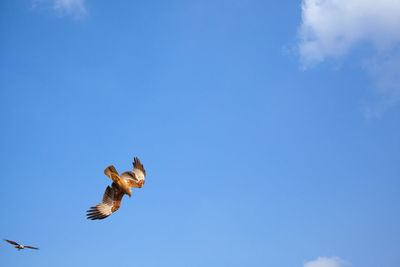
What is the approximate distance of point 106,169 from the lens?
52.6 feet

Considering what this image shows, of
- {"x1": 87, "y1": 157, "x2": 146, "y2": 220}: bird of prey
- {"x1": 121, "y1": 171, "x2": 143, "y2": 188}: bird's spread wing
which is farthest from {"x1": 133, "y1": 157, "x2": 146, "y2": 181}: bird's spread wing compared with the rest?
{"x1": 87, "y1": 157, "x2": 146, "y2": 220}: bird of prey

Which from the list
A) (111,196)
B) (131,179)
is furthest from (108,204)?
(131,179)

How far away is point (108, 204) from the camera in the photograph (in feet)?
53.5

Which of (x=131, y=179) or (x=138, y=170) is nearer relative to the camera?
(x=131, y=179)

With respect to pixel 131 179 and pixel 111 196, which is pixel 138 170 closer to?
pixel 131 179

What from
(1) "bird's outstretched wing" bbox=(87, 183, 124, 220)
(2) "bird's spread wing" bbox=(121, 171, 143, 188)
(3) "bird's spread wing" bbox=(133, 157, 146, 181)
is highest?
(3) "bird's spread wing" bbox=(133, 157, 146, 181)

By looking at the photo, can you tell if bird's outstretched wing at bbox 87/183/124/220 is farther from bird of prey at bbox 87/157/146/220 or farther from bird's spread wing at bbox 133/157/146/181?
bird's spread wing at bbox 133/157/146/181

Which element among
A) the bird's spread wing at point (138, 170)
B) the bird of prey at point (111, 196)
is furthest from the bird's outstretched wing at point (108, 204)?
the bird's spread wing at point (138, 170)

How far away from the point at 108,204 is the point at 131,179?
246 cm

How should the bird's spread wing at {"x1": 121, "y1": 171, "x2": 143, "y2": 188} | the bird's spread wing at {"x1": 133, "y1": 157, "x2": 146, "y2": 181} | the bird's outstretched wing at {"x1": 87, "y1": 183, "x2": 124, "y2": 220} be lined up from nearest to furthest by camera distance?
the bird's outstretched wing at {"x1": 87, "y1": 183, "x2": 124, "y2": 220}, the bird's spread wing at {"x1": 121, "y1": 171, "x2": 143, "y2": 188}, the bird's spread wing at {"x1": 133, "y1": 157, "x2": 146, "y2": 181}

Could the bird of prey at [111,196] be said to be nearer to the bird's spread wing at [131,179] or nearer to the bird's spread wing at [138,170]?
the bird's spread wing at [131,179]

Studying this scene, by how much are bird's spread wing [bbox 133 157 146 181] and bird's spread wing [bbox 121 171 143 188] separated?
328 mm

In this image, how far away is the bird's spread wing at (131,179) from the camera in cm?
1800

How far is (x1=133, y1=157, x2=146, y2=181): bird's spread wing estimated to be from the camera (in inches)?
749
